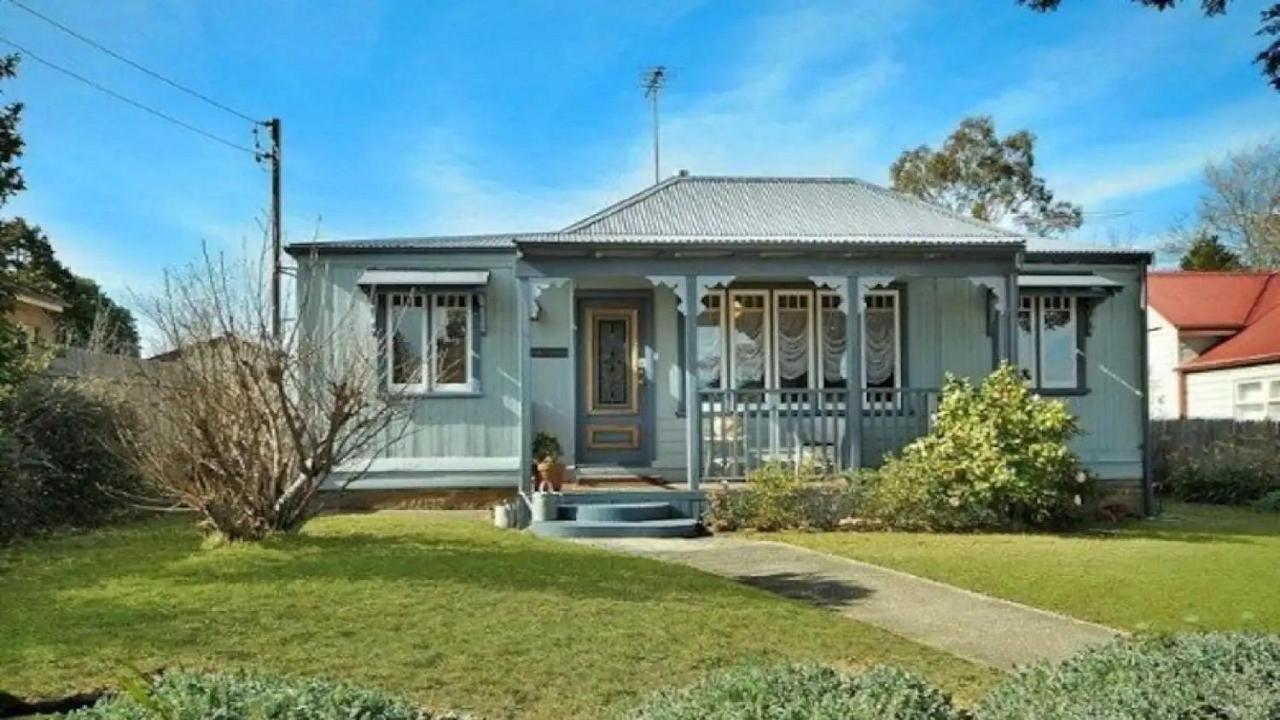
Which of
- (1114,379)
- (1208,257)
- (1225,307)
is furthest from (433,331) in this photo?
(1208,257)

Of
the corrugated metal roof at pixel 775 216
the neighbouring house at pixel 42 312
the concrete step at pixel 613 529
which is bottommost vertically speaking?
the concrete step at pixel 613 529

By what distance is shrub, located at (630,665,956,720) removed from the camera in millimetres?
→ 3400

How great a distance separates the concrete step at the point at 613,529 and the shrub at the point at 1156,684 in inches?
318

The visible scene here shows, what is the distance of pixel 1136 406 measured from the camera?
51.5 feet

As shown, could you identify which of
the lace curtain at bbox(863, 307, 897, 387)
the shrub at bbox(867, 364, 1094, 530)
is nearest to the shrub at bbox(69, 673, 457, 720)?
the shrub at bbox(867, 364, 1094, 530)

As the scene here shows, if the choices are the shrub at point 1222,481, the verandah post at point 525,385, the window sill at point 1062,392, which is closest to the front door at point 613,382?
the verandah post at point 525,385

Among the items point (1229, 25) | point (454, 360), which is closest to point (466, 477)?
point (454, 360)

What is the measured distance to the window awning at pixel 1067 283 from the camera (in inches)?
598

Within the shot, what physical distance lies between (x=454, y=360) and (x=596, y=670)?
32.7 ft

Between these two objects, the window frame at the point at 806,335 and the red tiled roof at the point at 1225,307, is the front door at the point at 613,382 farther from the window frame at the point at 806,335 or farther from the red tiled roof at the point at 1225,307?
the red tiled roof at the point at 1225,307

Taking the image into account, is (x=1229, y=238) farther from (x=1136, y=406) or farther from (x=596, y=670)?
(x=596, y=670)

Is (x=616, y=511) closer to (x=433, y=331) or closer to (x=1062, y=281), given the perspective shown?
(x=433, y=331)

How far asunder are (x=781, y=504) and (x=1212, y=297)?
62.5 feet

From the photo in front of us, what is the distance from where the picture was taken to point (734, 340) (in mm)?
15422
